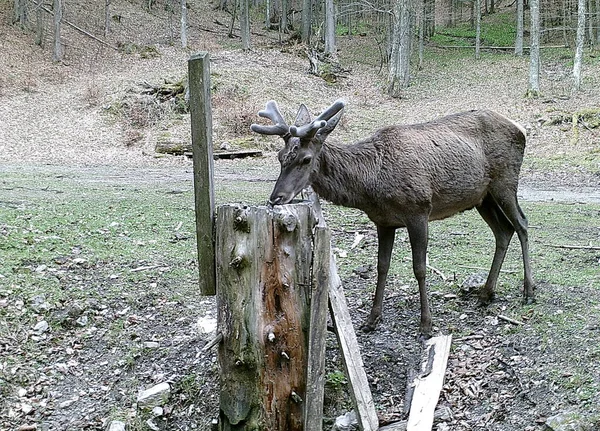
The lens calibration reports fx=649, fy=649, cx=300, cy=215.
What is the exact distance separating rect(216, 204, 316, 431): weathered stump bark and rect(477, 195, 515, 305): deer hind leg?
10.4 ft

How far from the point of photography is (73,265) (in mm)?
8070

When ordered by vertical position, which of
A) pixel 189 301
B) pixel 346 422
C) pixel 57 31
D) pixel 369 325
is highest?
pixel 57 31

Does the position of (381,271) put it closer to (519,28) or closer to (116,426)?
(116,426)

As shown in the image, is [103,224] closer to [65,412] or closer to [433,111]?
[65,412]

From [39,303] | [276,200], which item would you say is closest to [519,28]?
[276,200]

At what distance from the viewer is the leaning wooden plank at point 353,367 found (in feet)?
16.7

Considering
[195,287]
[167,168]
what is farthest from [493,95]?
[195,287]

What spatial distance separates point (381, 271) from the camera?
6.89 metres

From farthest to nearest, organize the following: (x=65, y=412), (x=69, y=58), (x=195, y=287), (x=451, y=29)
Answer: (x=451, y=29) → (x=69, y=58) → (x=195, y=287) → (x=65, y=412)

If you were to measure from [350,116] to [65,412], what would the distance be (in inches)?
853

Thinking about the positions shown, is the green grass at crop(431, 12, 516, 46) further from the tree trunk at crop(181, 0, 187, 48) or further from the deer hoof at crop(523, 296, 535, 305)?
the deer hoof at crop(523, 296, 535, 305)

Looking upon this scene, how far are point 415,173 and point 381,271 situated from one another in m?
1.10

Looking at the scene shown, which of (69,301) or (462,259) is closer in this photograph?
(69,301)

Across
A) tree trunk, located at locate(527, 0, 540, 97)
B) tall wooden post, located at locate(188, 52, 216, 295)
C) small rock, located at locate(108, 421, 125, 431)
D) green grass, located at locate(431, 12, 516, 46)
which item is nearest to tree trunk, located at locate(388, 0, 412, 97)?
tree trunk, located at locate(527, 0, 540, 97)
